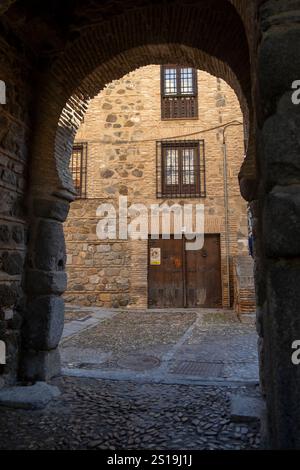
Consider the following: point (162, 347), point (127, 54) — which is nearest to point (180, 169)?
point (162, 347)

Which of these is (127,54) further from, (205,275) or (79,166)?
(79,166)

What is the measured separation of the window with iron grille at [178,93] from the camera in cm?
1041

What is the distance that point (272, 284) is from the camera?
1.34 metres

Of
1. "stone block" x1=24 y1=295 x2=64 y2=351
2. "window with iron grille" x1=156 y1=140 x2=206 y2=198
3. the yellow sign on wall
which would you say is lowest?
"stone block" x1=24 y1=295 x2=64 y2=351

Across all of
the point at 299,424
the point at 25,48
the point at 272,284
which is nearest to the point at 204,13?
the point at 25,48

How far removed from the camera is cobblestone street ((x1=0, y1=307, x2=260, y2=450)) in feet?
7.32

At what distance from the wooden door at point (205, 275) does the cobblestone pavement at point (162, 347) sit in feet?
4.41

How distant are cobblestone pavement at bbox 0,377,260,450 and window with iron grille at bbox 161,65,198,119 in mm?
8738

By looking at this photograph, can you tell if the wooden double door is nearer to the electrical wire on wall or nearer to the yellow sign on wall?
the yellow sign on wall

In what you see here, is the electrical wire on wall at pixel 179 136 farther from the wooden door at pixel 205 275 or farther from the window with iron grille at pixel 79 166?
the wooden door at pixel 205 275

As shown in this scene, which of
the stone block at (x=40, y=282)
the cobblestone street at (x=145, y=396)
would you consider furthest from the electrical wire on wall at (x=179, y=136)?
the stone block at (x=40, y=282)

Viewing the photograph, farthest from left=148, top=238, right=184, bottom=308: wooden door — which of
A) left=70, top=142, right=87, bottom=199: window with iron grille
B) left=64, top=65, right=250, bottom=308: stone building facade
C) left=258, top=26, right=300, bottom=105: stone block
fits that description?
left=258, top=26, right=300, bottom=105: stone block

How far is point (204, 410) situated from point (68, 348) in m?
2.82

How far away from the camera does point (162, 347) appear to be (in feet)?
16.7
